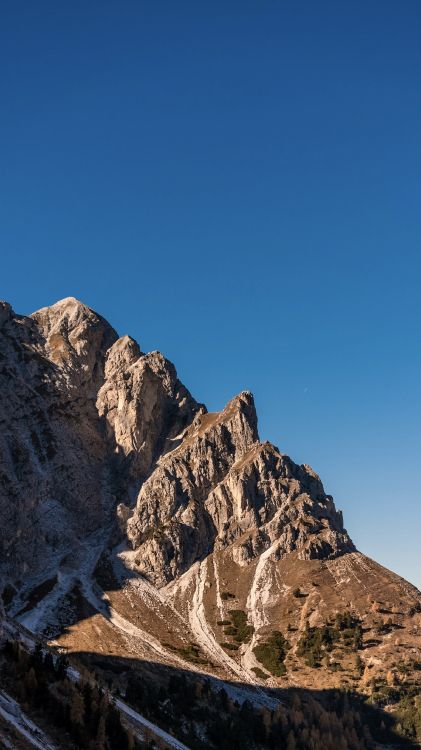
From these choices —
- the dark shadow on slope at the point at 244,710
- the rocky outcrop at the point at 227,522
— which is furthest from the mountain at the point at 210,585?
the dark shadow on slope at the point at 244,710

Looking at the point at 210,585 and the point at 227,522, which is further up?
the point at 227,522

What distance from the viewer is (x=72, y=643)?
128 metres

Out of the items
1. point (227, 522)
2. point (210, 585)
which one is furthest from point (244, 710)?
point (227, 522)

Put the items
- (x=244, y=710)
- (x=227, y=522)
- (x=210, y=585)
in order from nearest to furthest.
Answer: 1. (x=244, y=710)
2. (x=210, y=585)
3. (x=227, y=522)

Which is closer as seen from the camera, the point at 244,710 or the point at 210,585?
the point at 244,710

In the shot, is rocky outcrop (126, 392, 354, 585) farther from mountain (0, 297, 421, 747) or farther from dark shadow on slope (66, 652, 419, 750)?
dark shadow on slope (66, 652, 419, 750)

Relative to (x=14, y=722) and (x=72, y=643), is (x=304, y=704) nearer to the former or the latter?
(x=72, y=643)

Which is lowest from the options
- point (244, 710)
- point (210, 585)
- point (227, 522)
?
point (244, 710)

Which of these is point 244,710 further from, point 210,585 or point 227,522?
point 227,522

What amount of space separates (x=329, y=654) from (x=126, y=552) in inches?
2682

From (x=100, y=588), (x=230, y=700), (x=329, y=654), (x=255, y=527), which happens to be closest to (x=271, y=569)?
(x=255, y=527)

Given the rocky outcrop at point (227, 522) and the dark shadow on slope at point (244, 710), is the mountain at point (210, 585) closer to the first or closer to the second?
the rocky outcrop at point (227, 522)

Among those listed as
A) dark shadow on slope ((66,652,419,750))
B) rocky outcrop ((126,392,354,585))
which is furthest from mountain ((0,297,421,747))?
dark shadow on slope ((66,652,419,750))

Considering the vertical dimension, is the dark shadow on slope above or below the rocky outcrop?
below
